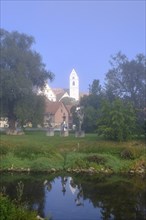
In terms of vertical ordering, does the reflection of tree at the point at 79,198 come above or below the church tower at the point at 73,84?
below

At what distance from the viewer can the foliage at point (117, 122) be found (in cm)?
3669

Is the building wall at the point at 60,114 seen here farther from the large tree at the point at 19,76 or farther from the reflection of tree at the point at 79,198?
the reflection of tree at the point at 79,198

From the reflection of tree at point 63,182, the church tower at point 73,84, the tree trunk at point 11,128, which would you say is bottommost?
the reflection of tree at point 63,182

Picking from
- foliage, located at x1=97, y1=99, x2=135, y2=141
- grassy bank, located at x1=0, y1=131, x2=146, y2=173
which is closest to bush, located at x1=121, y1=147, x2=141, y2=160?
grassy bank, located at x1=0, y1=131, x2=146, y2=173

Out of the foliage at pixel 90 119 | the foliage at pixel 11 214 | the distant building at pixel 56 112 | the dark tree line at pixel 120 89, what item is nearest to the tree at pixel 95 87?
the dark tree line at pixel 120 89

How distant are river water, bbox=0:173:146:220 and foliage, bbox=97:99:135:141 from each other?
11.4 meters

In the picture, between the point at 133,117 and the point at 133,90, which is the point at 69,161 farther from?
the point at 133,90

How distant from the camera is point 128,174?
27047mm

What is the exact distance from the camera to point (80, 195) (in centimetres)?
1998

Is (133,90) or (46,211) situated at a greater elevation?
(133,90)

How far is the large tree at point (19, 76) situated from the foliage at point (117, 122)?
1394 cm

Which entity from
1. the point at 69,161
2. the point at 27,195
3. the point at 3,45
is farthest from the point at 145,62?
the point at 27,195

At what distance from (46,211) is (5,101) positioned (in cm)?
3452

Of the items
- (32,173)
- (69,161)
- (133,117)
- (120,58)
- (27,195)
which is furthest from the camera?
(120,58)
